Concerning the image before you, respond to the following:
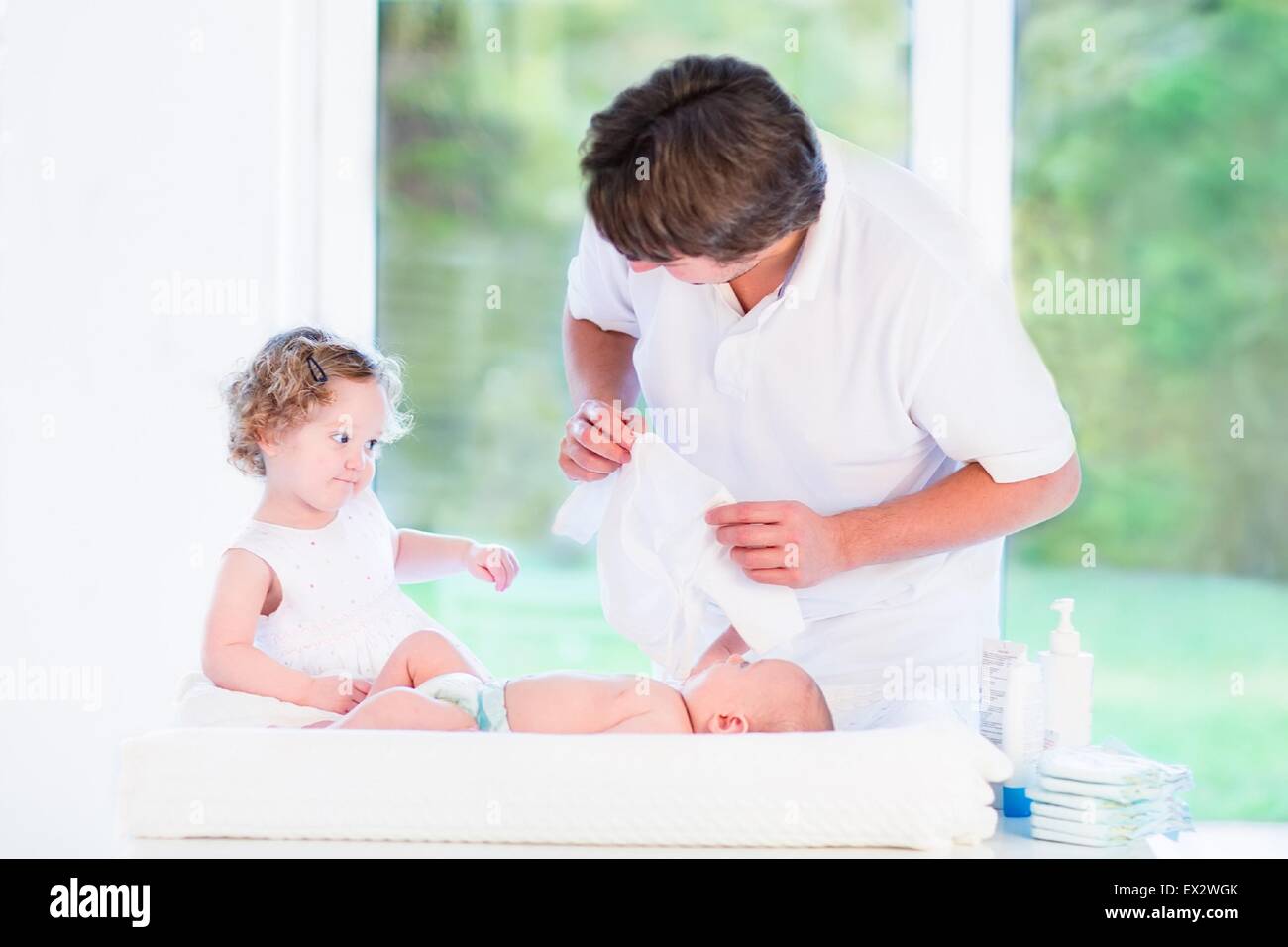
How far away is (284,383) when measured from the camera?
194cm

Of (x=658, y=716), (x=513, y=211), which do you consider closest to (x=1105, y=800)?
(x=658, y=716)

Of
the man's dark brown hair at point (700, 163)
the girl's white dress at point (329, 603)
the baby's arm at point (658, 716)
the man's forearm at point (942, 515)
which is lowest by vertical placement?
the baby's arm at point (658, 716)

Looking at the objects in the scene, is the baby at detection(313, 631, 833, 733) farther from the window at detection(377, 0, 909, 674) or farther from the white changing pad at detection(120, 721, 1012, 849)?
the window at detection(377, 0, 909, 674)

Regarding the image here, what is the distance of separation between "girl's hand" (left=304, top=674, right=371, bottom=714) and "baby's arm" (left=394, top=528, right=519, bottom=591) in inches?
13.2

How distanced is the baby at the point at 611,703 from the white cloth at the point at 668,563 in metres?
0.09

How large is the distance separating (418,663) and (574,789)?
454 mm

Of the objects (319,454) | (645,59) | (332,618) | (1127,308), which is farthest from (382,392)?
(1127,308)

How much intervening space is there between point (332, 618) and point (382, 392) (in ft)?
1.16

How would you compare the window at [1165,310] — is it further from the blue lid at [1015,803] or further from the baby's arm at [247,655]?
the baby's arm at [247,655]

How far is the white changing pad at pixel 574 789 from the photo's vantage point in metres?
1.47

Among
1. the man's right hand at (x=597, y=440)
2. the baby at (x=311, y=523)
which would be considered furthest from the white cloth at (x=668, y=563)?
the baby at (x=311, y=523)

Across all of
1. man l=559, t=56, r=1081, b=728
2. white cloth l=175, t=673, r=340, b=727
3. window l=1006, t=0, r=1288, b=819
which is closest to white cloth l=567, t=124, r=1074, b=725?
man l=559, t=56, r=1081, b=728
